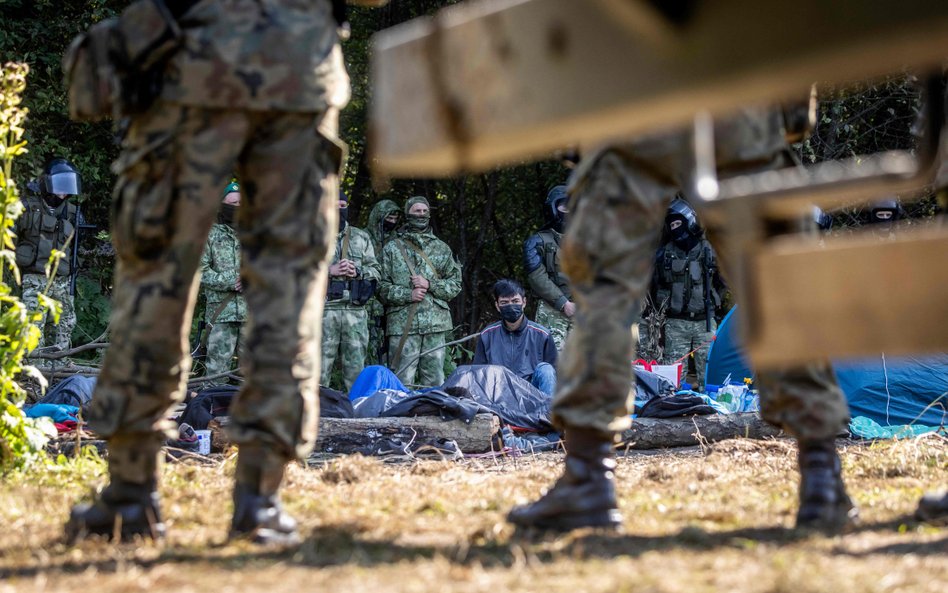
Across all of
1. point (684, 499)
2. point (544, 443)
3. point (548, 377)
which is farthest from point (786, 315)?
point (548, 377)

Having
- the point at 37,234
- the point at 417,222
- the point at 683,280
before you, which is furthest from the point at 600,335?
the point at 37,234

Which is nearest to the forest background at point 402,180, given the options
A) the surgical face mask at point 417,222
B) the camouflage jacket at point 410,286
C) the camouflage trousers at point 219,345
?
the camouflage jacket at point 410,286

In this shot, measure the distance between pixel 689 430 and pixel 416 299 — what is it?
4.79 metres

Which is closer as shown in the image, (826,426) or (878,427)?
(826,426)

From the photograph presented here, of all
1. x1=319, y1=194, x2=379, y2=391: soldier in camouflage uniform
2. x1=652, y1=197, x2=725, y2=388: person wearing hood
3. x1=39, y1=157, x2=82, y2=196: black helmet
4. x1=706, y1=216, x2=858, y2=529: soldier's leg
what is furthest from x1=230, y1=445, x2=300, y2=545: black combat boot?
x1=39, y1=157, x2=82, y2=196: black helmet

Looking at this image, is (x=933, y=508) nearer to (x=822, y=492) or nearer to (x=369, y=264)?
(x=822, y=492)

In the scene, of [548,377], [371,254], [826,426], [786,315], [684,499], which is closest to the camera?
[786,315]

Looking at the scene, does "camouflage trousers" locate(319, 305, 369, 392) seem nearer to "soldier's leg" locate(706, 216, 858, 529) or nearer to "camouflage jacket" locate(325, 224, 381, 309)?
"camouflage jacket" locate(325, 224, 381, 309)

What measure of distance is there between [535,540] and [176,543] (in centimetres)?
88

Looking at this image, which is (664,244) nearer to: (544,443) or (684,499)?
(544,443)

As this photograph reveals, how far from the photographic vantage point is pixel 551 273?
10664mm

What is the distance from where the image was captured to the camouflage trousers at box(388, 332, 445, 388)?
1089cm

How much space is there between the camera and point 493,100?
127 centimetres

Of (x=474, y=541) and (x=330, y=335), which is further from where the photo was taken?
(x=330, y=335)
